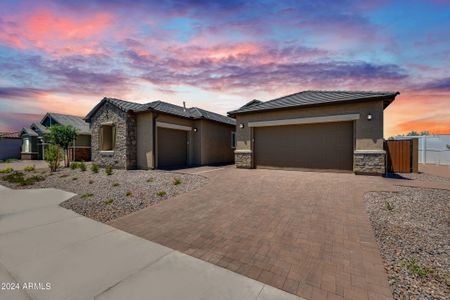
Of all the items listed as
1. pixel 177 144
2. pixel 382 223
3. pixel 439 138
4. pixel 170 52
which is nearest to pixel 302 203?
pixel 382 223

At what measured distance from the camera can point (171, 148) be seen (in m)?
15.3

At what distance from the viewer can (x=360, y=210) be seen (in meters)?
5.46

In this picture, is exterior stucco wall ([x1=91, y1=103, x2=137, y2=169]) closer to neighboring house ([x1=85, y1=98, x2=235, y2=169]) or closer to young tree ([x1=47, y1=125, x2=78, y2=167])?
neighboring house ([x1=85, y1=98, x2=235, y2=169])

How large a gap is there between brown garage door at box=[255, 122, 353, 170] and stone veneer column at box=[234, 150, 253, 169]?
0.52m

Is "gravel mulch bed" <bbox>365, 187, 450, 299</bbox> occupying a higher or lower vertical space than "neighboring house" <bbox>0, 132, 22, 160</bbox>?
lower

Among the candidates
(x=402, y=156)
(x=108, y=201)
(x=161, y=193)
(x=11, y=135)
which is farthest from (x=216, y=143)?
(x=11, y=135)

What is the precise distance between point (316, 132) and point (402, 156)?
538cm

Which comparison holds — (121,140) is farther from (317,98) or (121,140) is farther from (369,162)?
(369,162)

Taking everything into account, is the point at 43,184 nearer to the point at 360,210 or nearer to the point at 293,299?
the point at 293,299

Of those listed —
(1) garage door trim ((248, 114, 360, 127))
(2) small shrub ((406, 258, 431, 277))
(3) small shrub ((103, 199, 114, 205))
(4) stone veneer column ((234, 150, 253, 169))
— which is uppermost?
(1) garage door trim ((248, 114, 360, 127))

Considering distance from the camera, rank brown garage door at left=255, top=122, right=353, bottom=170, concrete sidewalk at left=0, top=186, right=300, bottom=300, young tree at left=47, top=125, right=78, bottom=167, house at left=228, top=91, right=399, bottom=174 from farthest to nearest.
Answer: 1. young tree at left=47, top=125, right=78, bottom=167
2. brown garage door at left=255, top=122, right=353, bottom=170
3. house at left=228, top=91, right=399, bottom=174
4. concrete sidewalk at left=0, top=186, right=300, bottom=300

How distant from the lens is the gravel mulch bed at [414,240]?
2627 millimetres

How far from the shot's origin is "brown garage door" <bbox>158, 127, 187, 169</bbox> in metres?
14.4

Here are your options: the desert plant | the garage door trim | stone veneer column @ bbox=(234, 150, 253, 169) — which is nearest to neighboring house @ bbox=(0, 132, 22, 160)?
the desert plant
